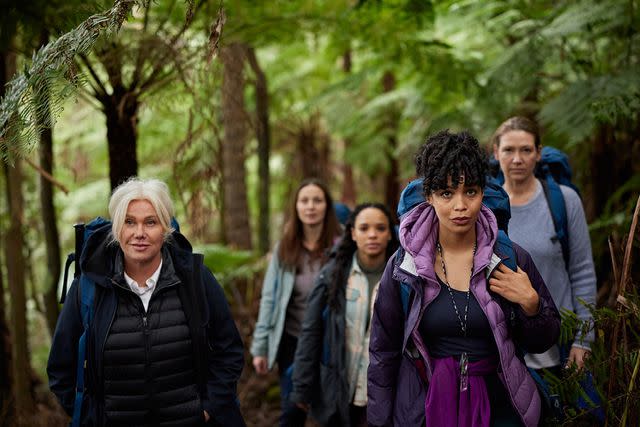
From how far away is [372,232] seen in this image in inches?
165

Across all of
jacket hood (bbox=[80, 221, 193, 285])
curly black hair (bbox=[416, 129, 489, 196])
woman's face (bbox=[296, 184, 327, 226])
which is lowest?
jacket hood (bbox=[80, 221, 193, 285])

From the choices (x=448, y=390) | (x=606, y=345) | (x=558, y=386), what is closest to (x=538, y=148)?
(x=606, y=345)

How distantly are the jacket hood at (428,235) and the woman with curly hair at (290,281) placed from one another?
6.83 ft

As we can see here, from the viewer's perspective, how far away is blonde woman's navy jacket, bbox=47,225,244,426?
312cm

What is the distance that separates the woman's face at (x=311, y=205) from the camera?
5105mm

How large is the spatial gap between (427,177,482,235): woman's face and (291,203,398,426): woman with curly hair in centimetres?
150

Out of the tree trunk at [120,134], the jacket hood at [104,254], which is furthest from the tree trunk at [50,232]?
the jacket hood at [104,254]

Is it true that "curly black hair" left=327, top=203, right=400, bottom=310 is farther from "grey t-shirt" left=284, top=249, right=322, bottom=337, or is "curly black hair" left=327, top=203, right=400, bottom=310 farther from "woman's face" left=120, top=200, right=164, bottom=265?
"woman's face" left=120, top=200, right=164, bottom=265

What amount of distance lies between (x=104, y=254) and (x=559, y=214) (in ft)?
8.89

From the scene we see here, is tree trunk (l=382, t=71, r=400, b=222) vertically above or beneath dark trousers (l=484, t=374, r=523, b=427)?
above

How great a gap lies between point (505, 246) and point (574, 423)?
1.10m

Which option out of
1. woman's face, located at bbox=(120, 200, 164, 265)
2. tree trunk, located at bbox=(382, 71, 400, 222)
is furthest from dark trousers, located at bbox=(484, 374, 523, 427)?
tree trunk, located at bbox=(382, 71, 400, 222)

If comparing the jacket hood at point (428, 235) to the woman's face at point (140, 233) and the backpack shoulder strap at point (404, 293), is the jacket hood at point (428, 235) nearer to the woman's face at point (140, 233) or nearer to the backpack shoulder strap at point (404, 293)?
the backpack shoulder strap at point (404, 293)

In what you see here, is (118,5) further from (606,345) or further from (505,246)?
(606,345)
